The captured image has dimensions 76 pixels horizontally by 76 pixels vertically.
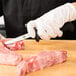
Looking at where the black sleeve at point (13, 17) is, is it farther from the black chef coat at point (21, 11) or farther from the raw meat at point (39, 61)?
the raw meat at point (39, 61)

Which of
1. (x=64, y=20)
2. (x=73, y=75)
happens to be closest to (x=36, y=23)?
(x=64, y=20)

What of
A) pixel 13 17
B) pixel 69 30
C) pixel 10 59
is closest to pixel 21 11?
pixel 13 17

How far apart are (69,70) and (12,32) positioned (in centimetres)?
84

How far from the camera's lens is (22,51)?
1771 millimetres

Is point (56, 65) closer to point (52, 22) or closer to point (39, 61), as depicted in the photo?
point (39, 61)

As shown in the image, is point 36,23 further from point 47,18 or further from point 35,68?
point 35,68

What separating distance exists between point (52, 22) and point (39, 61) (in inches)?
13.5

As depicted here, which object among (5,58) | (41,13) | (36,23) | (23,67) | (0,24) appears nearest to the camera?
(23,67)

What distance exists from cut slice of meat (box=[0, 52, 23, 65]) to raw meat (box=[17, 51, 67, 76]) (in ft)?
0.29

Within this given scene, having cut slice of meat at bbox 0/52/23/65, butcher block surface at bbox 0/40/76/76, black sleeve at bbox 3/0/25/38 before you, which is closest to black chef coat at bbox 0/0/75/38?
black sleeve at bbox 3/0/25/38

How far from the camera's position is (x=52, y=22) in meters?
1.69

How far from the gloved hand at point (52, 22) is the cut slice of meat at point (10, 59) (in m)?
0.22

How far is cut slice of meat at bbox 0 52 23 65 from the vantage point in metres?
1.52

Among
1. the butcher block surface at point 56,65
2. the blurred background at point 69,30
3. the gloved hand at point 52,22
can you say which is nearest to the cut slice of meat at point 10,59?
the butcher block surface at point 56,65
